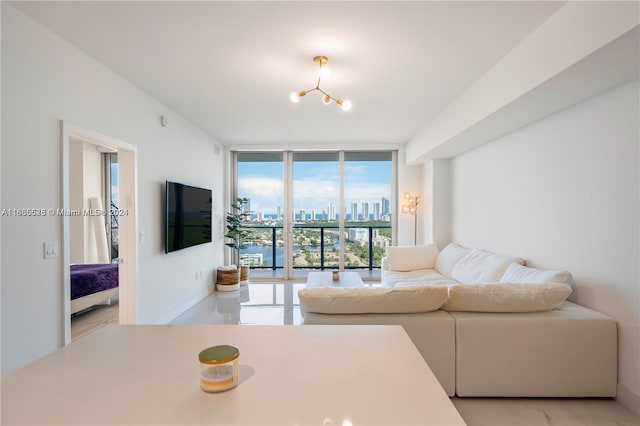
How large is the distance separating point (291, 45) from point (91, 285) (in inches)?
142

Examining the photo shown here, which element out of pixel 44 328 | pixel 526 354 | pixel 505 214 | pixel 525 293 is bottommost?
pixel 526 354

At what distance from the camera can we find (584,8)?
180 centimetres

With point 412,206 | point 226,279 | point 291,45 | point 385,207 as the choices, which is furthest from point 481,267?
point 226,279

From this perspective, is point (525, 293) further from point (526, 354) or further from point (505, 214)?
point (505, 214)

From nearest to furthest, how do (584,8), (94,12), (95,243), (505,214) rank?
(584,8) → (94,12) → (505,214) → (95,243)

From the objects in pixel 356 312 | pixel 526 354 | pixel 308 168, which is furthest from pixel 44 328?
pixel 308 168

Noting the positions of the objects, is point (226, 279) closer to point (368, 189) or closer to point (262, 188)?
point (262, 188)

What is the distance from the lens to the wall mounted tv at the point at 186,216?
3830 mm

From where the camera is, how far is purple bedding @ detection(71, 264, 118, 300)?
12.2ft

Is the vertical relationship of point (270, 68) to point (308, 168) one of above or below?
above

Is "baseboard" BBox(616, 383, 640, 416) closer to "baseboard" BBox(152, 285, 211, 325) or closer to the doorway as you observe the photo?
the doorway

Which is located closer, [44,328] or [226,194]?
[44,328]

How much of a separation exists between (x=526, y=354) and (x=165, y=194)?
12.3 feet

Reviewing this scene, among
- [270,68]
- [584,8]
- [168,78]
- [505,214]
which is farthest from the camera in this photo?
[505,214]
